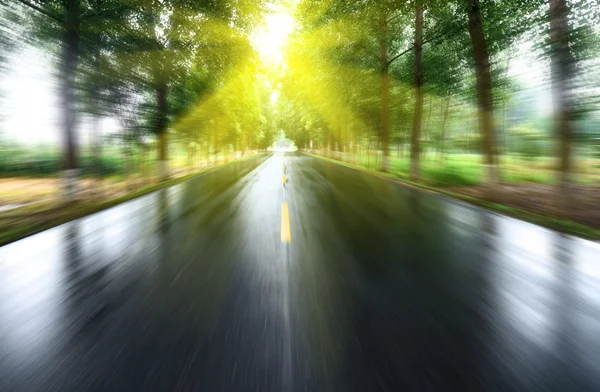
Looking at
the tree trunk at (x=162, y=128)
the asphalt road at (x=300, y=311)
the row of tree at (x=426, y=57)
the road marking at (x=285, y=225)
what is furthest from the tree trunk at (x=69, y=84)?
the row of tree at (x=426, y=57)

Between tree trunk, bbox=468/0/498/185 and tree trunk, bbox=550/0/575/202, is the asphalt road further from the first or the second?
tree trunk, bbox=468/0/498/185

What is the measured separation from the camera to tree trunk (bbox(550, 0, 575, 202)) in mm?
7625

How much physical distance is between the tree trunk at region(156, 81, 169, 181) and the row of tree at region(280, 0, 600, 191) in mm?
8316

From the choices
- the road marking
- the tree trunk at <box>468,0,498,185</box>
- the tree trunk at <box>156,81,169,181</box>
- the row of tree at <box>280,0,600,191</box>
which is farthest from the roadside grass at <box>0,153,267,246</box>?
the tree trunk at <box>468,0,498,185</box>

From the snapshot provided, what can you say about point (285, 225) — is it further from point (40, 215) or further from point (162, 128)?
point (162, 128)

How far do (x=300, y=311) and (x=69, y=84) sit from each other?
11582mm

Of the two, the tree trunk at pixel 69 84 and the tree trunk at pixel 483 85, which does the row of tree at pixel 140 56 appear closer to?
the tree trunk at pixel 69 84

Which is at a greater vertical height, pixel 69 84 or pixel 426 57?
pixel 426 57

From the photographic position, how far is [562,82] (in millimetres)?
7664

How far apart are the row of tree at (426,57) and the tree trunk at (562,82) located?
0.07 ft

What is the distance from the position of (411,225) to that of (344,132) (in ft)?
95.7

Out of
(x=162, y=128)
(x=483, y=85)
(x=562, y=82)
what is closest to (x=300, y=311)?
(x=562, y=82)

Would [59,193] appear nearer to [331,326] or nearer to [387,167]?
[331,326]

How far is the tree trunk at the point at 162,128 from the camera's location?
16.5 m
